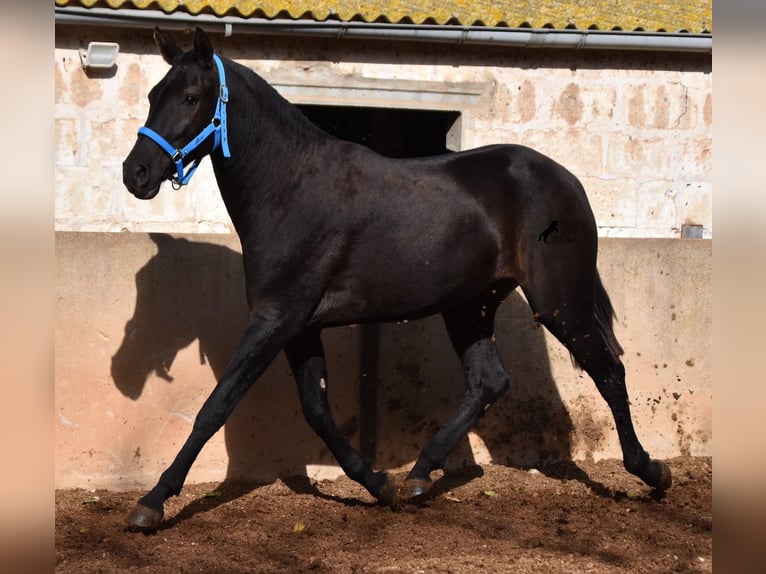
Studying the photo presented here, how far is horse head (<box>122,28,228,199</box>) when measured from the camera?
14.6ft

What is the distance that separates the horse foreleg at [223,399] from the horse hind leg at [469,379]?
118cm

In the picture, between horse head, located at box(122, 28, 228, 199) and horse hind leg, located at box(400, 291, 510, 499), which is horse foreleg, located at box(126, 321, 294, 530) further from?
horse hind leg, located at box(400, 291, 510, 499)

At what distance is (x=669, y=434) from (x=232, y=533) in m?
3.31

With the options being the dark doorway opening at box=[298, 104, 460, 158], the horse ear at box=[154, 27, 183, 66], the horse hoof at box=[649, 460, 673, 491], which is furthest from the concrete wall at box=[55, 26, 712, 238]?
the horse hoof at box=[649, 460, 673, 491]

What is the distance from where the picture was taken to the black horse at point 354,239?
15.2 ft

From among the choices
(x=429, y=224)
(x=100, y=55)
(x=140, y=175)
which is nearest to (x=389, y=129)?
(x=100, y=55)

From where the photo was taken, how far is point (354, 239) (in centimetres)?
496

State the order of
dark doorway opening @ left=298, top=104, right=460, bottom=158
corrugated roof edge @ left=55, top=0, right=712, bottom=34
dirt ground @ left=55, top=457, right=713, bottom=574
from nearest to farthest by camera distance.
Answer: dirt ground @ left=55, top=457, right=713, bottom=574 → corrugated roof edge @ left=55, top=0, right=712, bottom=34 → dark doorway opening @ left=298, top=104, right=460, bottom=158

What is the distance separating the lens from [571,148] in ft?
31.9

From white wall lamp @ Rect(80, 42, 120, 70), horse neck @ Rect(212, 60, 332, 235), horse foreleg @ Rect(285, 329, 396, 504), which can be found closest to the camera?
horse neck @ Rect(212, 60, 332, 235)

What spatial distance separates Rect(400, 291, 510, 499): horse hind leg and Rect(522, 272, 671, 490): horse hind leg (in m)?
0.43

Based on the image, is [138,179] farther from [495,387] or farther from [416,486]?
[495,387]

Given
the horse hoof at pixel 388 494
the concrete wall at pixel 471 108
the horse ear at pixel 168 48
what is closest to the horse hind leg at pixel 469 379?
the horse hoof at pixel 388 494

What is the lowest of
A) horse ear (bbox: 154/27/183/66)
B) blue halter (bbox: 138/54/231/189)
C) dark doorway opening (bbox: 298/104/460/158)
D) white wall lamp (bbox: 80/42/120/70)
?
blue halter (bbox: 138/54/231/189)
